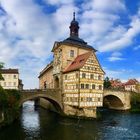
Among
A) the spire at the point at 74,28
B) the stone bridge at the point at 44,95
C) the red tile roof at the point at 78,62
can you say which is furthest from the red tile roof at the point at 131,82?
the stone bridge at the point at 44,95

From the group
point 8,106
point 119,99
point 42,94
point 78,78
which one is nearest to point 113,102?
point 119,99

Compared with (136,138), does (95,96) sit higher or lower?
higher

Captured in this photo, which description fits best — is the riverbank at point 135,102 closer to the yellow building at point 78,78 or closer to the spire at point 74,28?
the yellow building at point 78,78

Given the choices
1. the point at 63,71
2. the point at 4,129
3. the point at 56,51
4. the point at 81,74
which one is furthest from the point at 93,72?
the point at 4,129

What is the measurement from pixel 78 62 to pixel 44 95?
9.32 meters

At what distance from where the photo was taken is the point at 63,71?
177ft

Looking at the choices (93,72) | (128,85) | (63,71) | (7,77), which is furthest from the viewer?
(128,85)

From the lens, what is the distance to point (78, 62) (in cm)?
5128

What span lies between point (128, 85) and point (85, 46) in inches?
3228

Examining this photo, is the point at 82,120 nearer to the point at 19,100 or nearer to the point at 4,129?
the point at 19,100

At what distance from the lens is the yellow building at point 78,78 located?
4853cm

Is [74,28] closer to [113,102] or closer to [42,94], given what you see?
[42,94]

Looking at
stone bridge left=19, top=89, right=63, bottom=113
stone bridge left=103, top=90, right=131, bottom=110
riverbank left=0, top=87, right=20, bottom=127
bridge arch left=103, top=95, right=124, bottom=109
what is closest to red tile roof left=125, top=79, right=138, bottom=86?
bridge arch left=103, top=95, right=124, bottom=109

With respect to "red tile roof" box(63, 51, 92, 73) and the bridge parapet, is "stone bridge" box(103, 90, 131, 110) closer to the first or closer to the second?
"red tile roof" box(63, 51, 92, 73)
